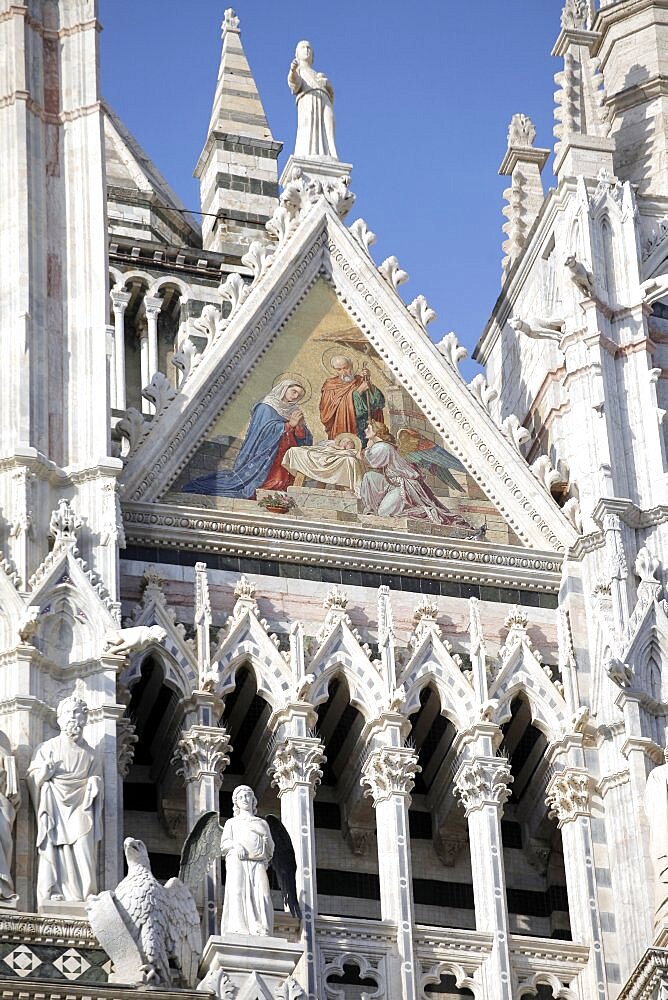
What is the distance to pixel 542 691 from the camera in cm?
2069

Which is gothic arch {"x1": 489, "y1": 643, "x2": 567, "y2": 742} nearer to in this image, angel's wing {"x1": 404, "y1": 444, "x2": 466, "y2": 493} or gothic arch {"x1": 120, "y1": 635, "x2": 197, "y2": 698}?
angel's wing {"x1": 404, "y1": 444, "x2": 466, "y2": 493}

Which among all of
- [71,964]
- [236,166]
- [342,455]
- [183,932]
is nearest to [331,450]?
[342,455]

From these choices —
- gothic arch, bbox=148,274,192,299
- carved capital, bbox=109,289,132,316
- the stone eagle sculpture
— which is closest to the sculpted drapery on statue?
the stone eagle sculpture

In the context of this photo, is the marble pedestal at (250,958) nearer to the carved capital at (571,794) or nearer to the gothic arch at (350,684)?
the gothic arch at (350,684)

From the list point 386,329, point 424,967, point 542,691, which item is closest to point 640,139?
point 386,329

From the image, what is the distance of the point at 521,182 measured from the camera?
26.3 meters

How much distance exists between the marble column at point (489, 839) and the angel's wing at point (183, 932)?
8.08ft

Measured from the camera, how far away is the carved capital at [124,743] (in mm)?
19312

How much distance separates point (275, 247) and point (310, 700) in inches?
163

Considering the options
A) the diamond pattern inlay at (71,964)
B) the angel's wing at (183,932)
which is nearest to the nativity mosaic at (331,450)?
the angel's wing at (183,932)

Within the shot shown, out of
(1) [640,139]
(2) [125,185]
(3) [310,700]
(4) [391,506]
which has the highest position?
(2) [125,185]

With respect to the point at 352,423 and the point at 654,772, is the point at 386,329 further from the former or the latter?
the point at 654,772

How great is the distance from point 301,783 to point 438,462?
10.3ft

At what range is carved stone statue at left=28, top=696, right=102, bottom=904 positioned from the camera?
18.1 metres
